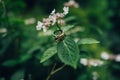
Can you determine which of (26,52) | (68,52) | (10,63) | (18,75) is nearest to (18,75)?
(18,75)

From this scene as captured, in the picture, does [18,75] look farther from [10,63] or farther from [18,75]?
[10,63]

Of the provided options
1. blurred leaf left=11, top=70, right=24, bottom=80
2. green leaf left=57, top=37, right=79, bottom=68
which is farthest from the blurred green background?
green leaf left=57, top=37, right=79, bottom=68

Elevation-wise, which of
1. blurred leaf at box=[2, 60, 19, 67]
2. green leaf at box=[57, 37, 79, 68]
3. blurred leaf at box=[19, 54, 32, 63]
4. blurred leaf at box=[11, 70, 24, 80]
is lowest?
blurred leaf at box=[11, 70, 24, 80]

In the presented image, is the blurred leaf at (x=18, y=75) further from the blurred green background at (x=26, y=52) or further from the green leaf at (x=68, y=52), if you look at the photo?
the green leaf at (x=68, y=52)

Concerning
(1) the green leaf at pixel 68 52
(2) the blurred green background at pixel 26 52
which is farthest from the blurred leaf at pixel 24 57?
(1) the green leaf at pixel 68 52

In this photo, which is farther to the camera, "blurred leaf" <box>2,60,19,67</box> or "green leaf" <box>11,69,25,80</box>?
"blurred leaf" <box>2,60,19,67</box>

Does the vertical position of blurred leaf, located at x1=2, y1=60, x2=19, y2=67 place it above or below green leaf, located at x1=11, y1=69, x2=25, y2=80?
above

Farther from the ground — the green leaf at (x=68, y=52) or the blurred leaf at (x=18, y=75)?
the green leaf at (x=68, y=52)

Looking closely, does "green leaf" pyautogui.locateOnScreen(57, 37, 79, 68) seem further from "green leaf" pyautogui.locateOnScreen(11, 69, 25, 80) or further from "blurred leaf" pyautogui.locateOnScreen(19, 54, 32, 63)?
"blurred leaf" pyautogui.locateOnScreen(19, 54, 32, 63)

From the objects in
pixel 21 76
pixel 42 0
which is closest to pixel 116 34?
pixel 42 0

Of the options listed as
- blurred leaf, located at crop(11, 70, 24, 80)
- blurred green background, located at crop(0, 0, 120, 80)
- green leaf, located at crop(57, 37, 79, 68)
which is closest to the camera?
green leaf, located at crop(57, 37, 79, 68)
